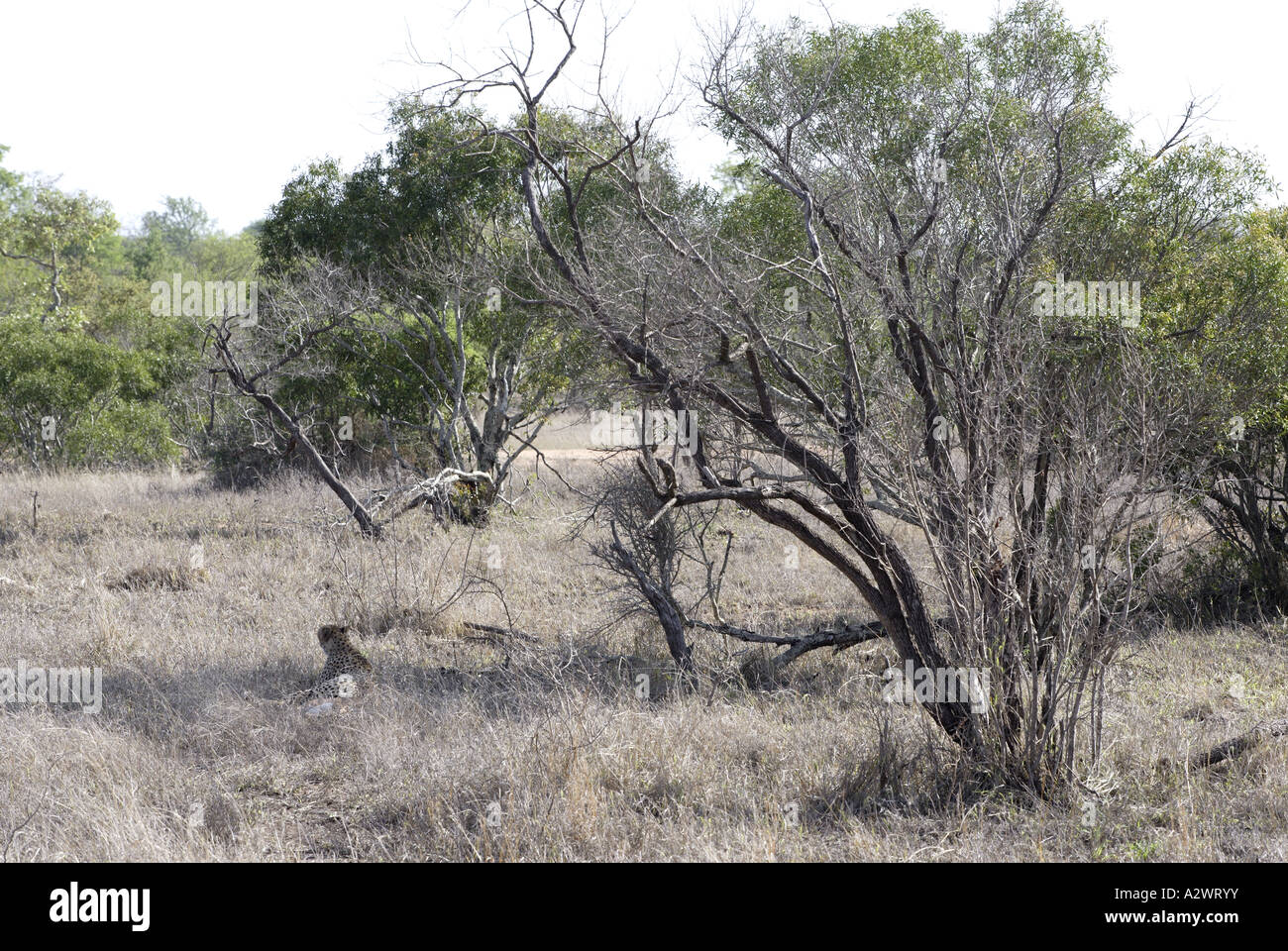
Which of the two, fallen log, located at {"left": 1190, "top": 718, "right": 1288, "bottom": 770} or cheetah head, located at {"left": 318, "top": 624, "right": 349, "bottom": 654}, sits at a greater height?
cheetah head, located at {"left": 318, "top": 624, "right": 349, "bottom": 654}

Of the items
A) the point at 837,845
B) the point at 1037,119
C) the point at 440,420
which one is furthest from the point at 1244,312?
the point at 440,420

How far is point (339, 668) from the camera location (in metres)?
6.44

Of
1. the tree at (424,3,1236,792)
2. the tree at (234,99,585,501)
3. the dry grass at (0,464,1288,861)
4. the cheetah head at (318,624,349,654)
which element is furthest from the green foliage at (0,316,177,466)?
the cheetah head at (318,624,349,654)

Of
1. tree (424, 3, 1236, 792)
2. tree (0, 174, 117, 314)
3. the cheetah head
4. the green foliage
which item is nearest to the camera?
tree (424, 3, 1236, 792)

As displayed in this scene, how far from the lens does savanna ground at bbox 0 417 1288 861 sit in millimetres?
4043

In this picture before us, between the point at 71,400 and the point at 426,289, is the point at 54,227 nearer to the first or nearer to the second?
the point at 71,400

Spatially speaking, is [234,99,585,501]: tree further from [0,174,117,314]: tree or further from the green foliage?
[0,174,117,314]: tree

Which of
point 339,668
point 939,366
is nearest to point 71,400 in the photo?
point 339,668

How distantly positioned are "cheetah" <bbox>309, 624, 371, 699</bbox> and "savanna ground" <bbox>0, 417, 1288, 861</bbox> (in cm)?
15

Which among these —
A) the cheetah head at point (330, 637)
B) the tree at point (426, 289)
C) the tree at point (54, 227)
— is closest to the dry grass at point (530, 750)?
the cheetah head at point (330, 637)

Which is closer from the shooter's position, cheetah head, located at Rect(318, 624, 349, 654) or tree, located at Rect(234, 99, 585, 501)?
cheetah head, located at Rect(318, 624, 349, 654)

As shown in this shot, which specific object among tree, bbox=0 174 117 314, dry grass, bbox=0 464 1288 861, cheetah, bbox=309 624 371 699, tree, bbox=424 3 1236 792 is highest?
tree, bbox=0 174 117 314

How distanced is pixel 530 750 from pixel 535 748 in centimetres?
5
